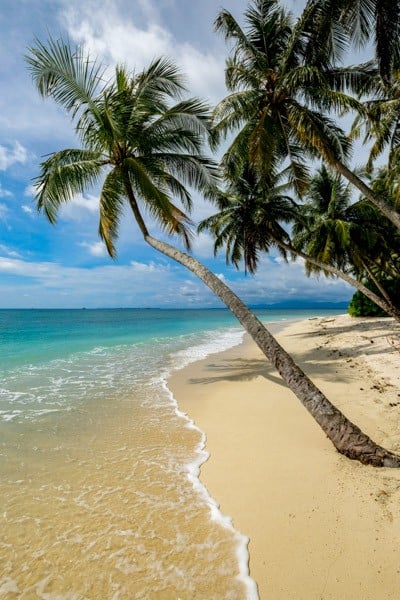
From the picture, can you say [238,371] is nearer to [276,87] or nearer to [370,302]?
[276,87]

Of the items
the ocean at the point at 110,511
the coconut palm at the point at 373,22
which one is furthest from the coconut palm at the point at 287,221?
the ocean at the point at 110,511

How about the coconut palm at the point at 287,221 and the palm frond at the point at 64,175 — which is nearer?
the palm frond at the point at 64,175

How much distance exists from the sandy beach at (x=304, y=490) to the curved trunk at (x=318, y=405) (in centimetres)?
15

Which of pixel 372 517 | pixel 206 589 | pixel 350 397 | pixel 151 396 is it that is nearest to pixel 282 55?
pixel 350 397

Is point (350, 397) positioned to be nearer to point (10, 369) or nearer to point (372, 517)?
point (372, 517)

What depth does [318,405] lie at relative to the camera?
4.12 metres

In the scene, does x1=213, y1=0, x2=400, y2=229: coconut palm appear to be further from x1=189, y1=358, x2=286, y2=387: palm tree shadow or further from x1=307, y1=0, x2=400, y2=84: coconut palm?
x1=189, y1=358, x2=286, y2=387: palm tree shadow

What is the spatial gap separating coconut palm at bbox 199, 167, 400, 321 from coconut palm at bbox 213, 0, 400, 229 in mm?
6151

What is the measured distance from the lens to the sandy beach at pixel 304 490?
7.73ft

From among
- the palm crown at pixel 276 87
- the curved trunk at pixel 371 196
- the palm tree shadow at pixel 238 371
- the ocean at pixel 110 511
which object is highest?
the palm crown at pixel 276 87

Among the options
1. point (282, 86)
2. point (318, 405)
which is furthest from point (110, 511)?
point (282, 86)

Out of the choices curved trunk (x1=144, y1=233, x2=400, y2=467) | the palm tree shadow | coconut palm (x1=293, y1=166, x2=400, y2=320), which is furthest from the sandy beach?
coconut palm (x1=293, y1=166, x2=400, y2=320)

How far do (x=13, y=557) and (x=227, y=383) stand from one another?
6624mm

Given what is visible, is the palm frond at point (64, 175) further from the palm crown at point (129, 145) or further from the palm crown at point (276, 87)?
the palm crown at point (276, 87)
